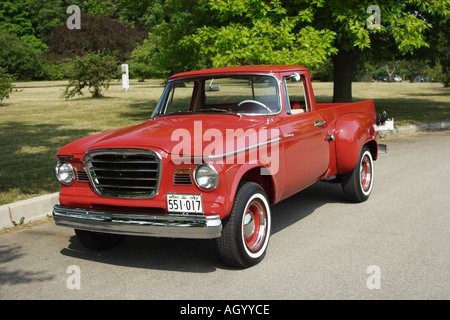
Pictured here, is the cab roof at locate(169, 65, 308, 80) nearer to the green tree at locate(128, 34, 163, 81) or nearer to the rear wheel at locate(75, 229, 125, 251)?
the rear wheel at locate(75, 229, 125, 251)

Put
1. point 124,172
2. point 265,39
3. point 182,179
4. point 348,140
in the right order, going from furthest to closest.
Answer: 1. point 265,39
2. point 348,140
3. point 124,172
4. point 182,179

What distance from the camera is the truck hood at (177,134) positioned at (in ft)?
14.8

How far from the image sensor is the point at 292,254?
5.04 meters

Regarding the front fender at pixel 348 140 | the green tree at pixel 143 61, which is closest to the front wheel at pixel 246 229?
the front fender at pixel 348 140

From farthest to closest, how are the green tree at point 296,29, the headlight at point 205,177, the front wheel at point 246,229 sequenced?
1. the green tree at point 296,29
2. the front wheel at point 246,229
3. the headlight at point 205,177

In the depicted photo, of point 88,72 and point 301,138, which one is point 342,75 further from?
point 88,72

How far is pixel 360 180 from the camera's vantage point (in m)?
6.84

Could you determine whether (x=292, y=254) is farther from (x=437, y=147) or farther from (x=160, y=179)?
(x=437, y=147)

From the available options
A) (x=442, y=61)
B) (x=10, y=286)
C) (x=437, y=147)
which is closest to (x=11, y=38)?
(x=442, y=61)

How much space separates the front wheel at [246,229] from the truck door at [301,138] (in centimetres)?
58

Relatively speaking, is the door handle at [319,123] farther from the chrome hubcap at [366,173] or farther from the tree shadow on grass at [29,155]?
the tree shadow on grass at [29,155]

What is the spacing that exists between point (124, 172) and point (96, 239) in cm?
107

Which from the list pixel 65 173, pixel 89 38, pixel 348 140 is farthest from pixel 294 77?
pixel 89 38

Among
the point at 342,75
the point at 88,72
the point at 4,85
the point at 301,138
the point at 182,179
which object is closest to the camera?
the point at 182,179
